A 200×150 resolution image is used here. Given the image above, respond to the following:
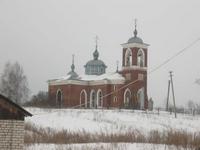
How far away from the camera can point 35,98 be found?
7438 cm

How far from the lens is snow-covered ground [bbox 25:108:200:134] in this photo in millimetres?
39469

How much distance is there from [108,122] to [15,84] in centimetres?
3748

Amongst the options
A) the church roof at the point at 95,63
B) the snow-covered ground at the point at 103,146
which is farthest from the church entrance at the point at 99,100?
the snow-covered ground at the point at 103,146

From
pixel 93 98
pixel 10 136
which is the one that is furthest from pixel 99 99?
pixel 10 136

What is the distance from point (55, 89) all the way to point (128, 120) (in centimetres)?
2683

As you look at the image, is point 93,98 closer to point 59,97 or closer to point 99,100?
point 99,100

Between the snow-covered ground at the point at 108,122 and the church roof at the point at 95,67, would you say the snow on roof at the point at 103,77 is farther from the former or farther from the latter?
the snow-covered ground at the point at 108,122

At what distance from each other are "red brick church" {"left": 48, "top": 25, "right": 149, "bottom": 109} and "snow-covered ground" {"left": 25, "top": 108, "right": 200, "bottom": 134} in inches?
558

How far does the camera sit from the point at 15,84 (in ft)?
255

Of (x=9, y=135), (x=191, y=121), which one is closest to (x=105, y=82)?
(x=191, y=121)

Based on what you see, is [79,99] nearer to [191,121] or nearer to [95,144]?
[191,121]

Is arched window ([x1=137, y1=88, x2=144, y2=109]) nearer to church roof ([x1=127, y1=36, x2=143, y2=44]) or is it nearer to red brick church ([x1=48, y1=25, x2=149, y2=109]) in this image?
red brick church ([x1=48, y1=25, x2=149, y2=109])

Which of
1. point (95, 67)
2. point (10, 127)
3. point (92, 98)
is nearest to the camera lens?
point (10, 127)

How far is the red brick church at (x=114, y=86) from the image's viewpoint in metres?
66.6
